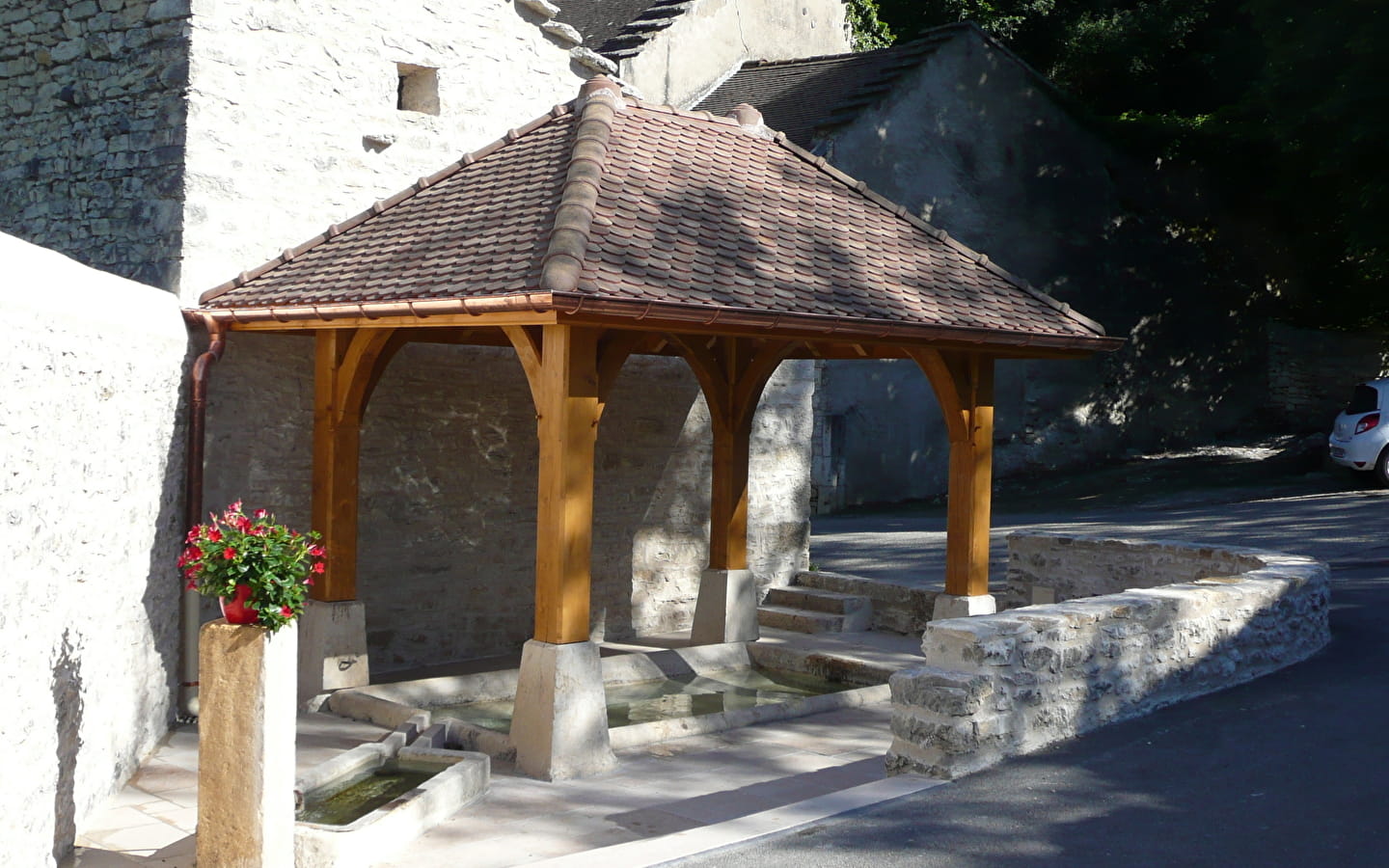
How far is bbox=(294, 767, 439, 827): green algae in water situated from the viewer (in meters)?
5.99

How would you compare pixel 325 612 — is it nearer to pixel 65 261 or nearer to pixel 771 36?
pixel 65 261

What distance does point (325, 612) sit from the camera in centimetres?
884

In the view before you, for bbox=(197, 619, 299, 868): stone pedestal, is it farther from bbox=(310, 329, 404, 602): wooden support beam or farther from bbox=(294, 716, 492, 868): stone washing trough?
bbox=(310, 329, 404, 602): wooden support beam

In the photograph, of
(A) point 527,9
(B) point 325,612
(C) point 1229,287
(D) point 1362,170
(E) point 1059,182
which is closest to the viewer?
(B) point 325,612

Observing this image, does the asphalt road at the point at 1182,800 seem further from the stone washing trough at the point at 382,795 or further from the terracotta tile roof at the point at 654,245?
the terracotta tile roof at the point at 654,245

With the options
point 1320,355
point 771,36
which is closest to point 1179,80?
point 1320,355

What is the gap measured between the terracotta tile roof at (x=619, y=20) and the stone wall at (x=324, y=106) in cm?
868

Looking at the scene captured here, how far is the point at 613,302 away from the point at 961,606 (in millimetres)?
4121

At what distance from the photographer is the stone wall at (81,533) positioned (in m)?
4.81

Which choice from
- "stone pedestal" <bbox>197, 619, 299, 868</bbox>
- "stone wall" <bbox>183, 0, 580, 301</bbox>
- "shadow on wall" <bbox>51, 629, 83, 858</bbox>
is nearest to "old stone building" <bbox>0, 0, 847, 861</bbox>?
"stone wall" <bbox>183, 0, 580, 301</bbox>

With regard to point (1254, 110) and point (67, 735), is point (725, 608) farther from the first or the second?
point (1254, 110)

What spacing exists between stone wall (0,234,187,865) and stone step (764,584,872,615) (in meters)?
5.64

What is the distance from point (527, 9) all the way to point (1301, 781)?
8047 millimetres

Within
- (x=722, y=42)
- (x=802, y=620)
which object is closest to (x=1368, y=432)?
(x=802, y=620)
